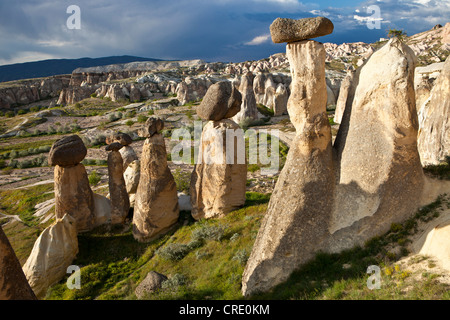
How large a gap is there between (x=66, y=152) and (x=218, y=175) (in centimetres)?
631

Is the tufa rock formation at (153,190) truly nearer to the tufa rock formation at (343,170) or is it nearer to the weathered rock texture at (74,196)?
the weathered rock texture at (74,196)

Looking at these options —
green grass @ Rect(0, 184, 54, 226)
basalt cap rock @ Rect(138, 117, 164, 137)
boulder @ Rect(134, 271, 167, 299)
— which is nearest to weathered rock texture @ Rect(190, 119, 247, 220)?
basalt cap rock @ Rect(138, 117, 164, 137)

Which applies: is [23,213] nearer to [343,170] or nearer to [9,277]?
[9,277]

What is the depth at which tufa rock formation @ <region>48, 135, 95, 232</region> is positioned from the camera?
12991 mm

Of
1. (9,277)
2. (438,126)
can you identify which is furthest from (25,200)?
(438,126)

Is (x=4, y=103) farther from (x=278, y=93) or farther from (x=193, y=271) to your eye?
(x=193, y=271)

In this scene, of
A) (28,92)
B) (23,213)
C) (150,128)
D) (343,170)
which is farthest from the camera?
(28,92)

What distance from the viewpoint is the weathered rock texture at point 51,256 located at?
35.6 feet

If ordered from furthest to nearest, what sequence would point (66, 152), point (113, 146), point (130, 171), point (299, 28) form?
point (130, 171) → point (113, 146) → point (66, 152) → point (299, 28)

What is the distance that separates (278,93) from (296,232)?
3954cm

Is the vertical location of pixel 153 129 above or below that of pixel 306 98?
below

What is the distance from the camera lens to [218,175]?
39.7 feet

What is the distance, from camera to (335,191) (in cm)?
745
